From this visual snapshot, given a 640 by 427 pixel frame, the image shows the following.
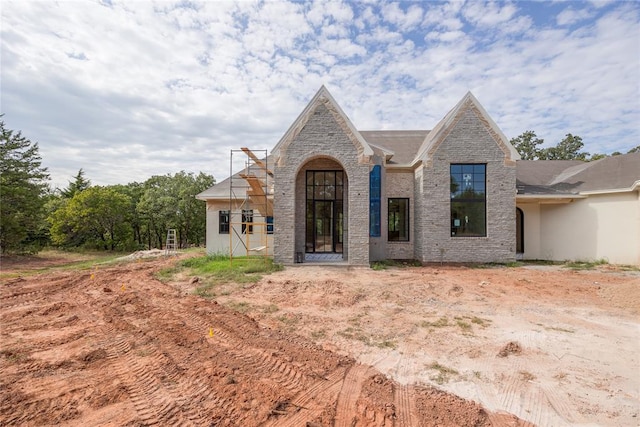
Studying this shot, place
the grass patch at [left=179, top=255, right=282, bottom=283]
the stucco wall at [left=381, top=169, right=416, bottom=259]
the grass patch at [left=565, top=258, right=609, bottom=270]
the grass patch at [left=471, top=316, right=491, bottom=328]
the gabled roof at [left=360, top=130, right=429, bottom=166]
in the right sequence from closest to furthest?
the grass patch at [left=471, top=316, right=491, bottom=328]
the grass patch at [left=179, top=255, right=282, bottom=283]
the grass patch at [left=565, top=258, right=609, bottom=270]
the stucco wall at [left=381, top=169, right=416, bottom=259]
the gabled roof at [left=360, top=130, right=429, bottom=166]

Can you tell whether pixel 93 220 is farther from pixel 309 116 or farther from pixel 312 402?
pixel 312 402

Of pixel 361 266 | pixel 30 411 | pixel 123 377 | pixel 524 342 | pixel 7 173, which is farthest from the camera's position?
pixel 7 173

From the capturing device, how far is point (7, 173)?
71.4 ft

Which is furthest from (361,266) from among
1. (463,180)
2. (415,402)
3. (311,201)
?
(415,402)

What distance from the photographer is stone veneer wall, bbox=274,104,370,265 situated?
13453 millimetres

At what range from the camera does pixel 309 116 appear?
13.7 meters

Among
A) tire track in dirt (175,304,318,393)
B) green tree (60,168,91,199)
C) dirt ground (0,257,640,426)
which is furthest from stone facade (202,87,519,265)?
green tree (60,168,91,199)

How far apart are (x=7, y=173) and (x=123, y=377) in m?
26.8

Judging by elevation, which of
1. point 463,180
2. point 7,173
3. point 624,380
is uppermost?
point 7,173

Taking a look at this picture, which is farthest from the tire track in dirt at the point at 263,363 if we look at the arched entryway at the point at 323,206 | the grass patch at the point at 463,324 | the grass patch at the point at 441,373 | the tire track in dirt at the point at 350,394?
the arched entryway at the point at 323,206

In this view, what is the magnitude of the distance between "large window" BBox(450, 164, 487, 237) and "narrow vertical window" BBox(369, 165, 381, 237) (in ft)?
11.6

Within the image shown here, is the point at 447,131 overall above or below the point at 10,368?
above

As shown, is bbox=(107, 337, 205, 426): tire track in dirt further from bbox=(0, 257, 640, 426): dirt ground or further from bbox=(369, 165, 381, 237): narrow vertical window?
bbox=(369, 165, 381, 237): narrow vertical window

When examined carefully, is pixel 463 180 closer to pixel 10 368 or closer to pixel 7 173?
pixel 10 368
